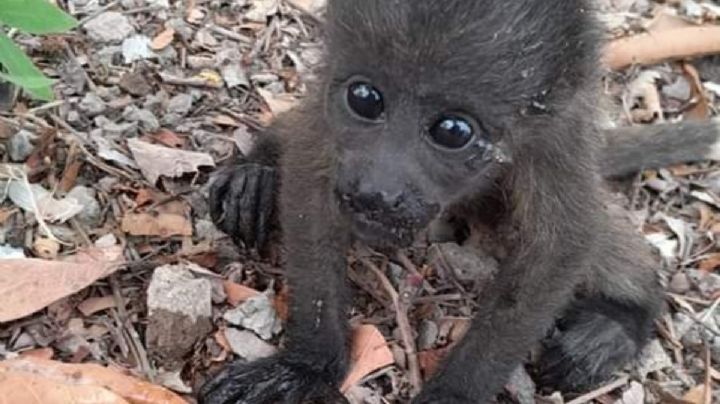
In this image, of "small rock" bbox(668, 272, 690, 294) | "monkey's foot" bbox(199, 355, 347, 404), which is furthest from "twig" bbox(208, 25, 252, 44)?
"small rock" bbox(668, 272, 690, 294)

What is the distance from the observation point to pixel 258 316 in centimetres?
420

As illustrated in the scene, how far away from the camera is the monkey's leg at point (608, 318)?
436 cm

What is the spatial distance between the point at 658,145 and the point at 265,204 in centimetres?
140

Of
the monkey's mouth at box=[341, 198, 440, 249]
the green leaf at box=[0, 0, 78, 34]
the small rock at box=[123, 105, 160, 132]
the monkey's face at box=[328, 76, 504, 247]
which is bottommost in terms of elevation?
the small rock at box=[123, 105, 160, 132]

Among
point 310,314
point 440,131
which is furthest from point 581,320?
point 440,131

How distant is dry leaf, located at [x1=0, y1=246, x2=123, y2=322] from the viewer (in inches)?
156

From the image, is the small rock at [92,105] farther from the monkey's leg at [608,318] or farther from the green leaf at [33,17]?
the monkey's leg at [608,318]

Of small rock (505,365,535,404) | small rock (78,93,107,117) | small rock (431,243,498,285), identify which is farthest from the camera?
small rock (78,93,107,117)

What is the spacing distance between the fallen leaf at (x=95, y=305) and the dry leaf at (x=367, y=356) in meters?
0.70

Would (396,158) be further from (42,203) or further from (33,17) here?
(42,203)

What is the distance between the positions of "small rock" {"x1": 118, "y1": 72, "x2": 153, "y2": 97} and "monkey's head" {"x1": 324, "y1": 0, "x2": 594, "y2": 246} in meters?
1.25

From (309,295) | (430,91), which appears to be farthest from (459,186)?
(309,295)

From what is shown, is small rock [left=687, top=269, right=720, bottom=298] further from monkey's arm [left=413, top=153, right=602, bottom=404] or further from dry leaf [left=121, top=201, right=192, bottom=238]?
dry leaf [left=121, top=201, right=192, bottom=238]

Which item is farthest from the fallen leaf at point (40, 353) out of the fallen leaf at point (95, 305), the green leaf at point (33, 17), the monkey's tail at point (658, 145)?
the monkey's tail at point (658, 145)
